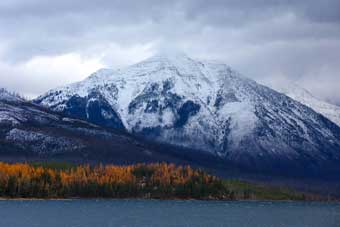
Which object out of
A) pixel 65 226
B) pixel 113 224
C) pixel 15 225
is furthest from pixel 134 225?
pixel 15 225

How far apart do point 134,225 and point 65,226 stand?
19.1 meters

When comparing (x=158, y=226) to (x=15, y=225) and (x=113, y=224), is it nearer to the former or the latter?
(x=113, y=224)

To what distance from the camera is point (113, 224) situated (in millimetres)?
199625

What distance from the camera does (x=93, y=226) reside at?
192 meters

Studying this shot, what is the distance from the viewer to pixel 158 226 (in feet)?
654

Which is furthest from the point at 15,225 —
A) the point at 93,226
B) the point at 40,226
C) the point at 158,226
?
the point at 158,226

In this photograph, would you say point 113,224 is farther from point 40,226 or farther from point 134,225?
point 40,226

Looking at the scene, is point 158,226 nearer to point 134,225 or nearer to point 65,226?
point 134,225

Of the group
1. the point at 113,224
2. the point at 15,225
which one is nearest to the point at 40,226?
the point at 15,225

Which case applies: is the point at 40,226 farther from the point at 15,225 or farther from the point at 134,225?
the point at 134,225

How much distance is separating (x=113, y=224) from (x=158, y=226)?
39.0 ft

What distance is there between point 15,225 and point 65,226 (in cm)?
1239

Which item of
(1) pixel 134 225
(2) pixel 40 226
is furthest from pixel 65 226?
(1) pixel 134 225

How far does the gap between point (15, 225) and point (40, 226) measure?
6.13 metres
